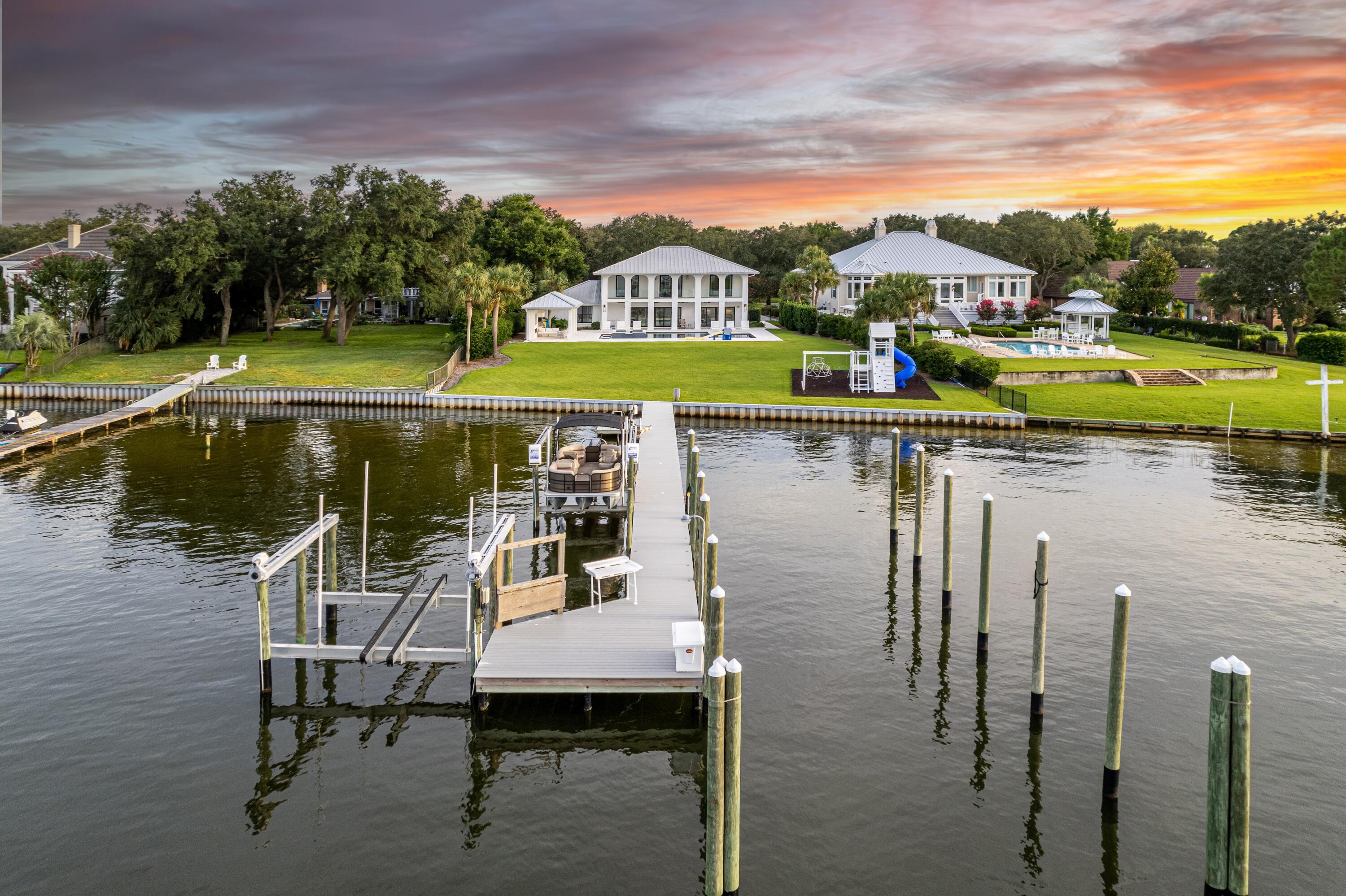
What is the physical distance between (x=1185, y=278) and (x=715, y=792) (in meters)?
125

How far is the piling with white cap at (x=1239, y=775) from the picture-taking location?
36.9ft

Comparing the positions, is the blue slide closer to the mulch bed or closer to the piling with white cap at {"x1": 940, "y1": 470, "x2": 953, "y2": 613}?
the mulch bed

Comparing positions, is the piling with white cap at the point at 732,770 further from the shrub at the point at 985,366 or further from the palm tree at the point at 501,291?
the palm tree at the point at 501,291

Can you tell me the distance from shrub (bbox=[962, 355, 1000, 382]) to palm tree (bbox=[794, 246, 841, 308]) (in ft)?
99.8

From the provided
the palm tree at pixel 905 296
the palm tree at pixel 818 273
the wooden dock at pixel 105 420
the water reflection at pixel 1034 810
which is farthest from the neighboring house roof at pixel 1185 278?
the water reflection at pixel 1034 810

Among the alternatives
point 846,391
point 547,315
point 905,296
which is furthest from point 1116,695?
point 547,315

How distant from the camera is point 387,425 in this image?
51.4 m

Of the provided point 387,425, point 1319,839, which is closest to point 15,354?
point 387,425

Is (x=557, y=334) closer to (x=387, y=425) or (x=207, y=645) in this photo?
(x=387, y=425)

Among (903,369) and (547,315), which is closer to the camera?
(903,369)

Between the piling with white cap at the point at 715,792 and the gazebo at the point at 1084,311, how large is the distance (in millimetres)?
72094

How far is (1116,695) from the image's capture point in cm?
1380

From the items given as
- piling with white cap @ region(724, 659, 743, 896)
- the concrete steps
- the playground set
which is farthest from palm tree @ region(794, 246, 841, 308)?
piling with white cap @ region(724, 659, 743, 896)

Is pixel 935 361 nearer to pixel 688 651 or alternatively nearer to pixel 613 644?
pixel 613 644
